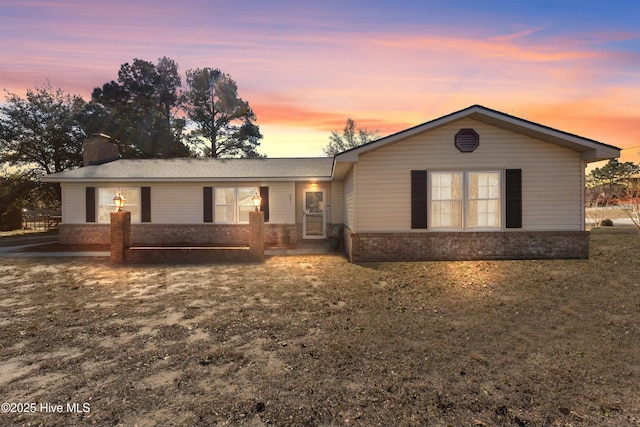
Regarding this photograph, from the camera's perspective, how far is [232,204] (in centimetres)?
1427

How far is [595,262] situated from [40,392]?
41.1 ft

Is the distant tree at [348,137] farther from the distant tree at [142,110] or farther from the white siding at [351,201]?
the white siding at [351,201]

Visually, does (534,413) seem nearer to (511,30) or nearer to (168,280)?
(168,280)

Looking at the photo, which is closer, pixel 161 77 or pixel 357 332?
pixel 357 332

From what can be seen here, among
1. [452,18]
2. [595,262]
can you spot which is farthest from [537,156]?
[452,18]

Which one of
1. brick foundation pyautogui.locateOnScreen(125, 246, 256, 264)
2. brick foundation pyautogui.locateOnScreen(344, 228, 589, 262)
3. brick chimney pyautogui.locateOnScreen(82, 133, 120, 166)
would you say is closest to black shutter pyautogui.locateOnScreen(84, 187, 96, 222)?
brick chimney pyautogui.locateOnScreen(82, 133, 120, 166)

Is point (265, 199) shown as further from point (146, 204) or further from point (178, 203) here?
point (146, 204)

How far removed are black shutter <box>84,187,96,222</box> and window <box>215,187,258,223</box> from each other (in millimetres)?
5470

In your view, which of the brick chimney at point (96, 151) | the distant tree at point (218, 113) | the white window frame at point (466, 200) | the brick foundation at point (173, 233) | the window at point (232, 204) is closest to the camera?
the white window frame at point (466, 200)

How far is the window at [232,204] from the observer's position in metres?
14.3

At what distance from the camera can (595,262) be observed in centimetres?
955

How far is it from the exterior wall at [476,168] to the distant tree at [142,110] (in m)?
25.6

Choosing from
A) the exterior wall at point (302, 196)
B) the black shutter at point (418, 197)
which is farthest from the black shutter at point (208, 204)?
the black shutter at point (418, 197)

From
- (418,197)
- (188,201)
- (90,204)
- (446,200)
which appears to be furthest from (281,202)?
(90,204)
